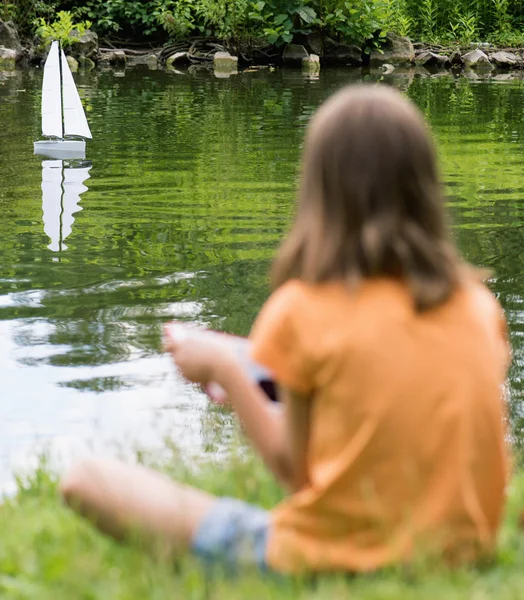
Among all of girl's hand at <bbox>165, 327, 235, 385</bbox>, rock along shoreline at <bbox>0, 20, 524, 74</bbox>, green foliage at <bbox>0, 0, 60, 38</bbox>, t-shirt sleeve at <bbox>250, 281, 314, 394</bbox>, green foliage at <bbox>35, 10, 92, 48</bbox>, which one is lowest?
girl's hand at <bbox>165, 327, 235, 385</bbox>

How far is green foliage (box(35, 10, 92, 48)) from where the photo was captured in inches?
816

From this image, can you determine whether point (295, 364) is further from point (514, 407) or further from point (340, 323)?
point (514, 407)

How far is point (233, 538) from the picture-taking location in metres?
2.01

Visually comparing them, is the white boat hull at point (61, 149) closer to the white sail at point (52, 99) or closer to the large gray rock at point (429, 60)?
the white sail at point (52, 99)

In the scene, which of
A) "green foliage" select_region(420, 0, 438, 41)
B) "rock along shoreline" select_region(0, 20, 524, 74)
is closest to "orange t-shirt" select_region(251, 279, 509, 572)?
"rock along shoreline" select_region(0, 20, 524, 74)

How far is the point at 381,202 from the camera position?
1.89 metres

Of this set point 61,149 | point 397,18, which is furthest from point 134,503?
point 397,18

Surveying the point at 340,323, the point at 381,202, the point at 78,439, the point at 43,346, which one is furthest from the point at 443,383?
the point at 43,346

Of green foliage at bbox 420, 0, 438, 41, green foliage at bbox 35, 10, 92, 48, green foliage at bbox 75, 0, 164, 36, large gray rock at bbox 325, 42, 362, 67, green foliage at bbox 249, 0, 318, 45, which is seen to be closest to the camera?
green foliage at bbox 35, 10, 92, 48

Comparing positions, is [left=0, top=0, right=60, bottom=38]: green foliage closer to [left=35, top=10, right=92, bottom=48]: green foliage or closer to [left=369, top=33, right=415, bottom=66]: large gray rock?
[left=35, top=10, right=92, bottom=48]: green foliage

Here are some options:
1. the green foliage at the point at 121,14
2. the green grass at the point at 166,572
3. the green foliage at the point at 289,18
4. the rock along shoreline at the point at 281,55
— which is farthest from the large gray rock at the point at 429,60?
the green grass at the point at 166,572

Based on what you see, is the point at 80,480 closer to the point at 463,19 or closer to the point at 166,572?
the point at 166,572

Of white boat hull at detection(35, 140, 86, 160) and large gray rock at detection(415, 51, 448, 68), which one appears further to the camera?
large gray rock at detection(415, 51, 448, 68)

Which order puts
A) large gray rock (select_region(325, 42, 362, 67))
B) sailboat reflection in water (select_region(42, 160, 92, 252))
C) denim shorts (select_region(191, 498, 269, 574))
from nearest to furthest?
denim shorts (select_region(191, 498, 269, 574)), sailboat reflection in water (select_region(42, 160, 92, 252)), large gray rock (select_region(325, 42, 362, 67))
